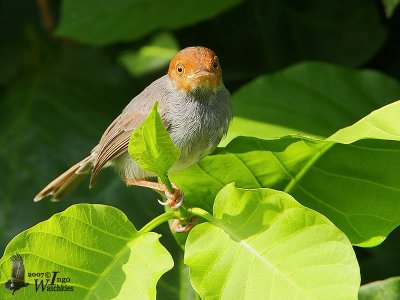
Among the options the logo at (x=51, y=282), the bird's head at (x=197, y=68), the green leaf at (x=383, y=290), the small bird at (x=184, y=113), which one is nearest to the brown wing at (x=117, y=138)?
the small bird at (x=184, y=113)

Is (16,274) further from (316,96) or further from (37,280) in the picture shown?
(316,96)

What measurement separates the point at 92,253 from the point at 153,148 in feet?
1.25

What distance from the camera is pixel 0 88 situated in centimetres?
452

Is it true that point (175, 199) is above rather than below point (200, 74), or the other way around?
below

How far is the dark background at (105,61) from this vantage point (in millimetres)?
3842

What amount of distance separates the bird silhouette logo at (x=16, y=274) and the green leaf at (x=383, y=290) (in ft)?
4.16

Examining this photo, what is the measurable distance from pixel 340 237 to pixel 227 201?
349 mm

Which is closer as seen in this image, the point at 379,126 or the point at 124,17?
the point at 379,126

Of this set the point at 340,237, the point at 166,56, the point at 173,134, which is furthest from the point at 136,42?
the point at 340,237

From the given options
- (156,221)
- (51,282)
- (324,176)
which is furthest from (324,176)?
(51,282)

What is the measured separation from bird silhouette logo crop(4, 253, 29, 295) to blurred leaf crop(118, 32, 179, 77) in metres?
2.36

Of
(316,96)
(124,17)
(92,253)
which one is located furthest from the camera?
(124,17)

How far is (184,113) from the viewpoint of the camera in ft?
9.32

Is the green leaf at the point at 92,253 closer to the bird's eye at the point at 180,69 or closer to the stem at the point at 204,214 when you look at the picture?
the stem at the point at 204,214
